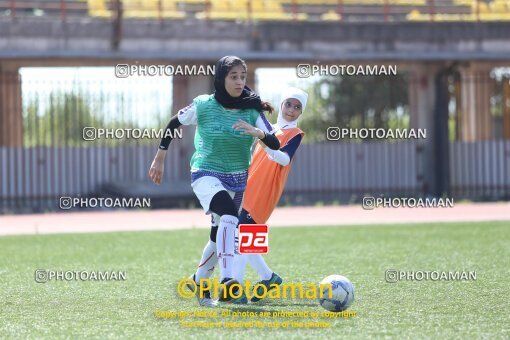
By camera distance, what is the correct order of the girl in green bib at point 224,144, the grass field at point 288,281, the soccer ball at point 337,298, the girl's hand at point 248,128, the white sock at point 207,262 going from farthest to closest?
the white sock at point 207,262
the girl in green bib at point 224,144
the girl's hand at point 248,128
the soccer ball at point 337,298
the grass field at point 288,281

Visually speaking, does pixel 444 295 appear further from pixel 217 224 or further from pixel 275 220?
pixel 275 220

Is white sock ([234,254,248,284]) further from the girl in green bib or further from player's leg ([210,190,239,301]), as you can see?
player's leg ([210,190,239,301])

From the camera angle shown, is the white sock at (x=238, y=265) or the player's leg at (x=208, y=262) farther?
the white sock at (x=238, y=265)

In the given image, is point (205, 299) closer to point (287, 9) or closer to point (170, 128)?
point (170, 128)

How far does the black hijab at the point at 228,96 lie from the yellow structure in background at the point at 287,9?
53.8 ft

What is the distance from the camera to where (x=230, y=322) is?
7379 mm

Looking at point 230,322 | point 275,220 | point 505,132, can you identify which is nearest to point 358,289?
point 230,322

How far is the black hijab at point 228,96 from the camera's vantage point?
835 cm

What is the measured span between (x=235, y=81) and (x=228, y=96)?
5.8 inches

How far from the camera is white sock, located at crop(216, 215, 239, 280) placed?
26.8 feet

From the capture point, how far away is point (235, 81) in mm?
8320

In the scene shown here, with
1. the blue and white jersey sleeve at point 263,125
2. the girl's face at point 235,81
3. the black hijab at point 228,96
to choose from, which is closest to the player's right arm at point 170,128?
the black hijab at point 228,96

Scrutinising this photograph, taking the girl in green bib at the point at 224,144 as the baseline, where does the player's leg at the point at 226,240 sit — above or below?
below

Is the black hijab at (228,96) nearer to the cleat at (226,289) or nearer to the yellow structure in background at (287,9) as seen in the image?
the cleat at (226,289)
